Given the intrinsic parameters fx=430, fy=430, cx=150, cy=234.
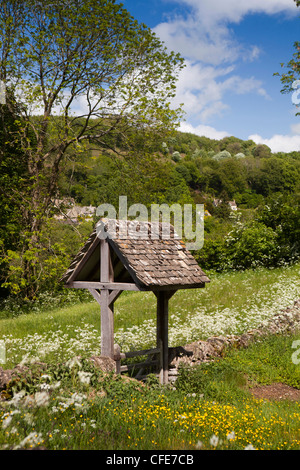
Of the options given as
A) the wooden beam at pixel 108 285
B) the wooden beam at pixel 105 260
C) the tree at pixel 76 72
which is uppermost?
the tree at pixel 76 72

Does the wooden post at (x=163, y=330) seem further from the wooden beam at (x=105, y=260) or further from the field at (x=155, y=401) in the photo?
the wooden beam at (x=105, y=260)

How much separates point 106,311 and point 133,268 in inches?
51.2

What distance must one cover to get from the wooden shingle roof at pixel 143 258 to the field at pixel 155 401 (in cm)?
190

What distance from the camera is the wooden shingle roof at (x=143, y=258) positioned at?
890cm

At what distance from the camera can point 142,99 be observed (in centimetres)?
2062

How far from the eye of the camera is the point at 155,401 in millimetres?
7273

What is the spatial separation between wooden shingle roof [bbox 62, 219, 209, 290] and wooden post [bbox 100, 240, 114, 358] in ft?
0.70

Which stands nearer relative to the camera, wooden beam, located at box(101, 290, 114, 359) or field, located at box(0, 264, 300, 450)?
field, located at box(0, 264, 300, 450)

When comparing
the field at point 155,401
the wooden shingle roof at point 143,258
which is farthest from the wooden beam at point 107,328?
the wooden shingle roof at point 143,258

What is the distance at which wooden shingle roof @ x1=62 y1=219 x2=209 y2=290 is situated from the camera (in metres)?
8.90

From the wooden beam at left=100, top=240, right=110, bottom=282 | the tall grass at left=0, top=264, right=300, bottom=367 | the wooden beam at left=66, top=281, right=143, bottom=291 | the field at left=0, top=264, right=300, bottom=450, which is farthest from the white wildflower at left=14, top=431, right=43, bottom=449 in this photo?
the tall grass at left=0, top=264, right=300, bottom=367

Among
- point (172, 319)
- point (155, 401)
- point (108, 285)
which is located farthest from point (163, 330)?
point (172, 319)

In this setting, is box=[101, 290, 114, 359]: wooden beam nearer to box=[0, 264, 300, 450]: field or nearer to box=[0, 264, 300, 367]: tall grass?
box=[0, 264, 300, 450]: field
